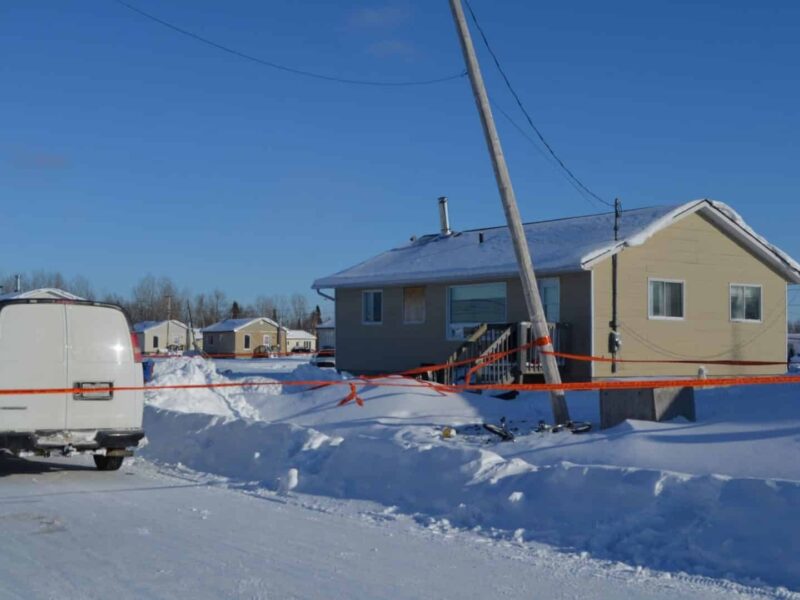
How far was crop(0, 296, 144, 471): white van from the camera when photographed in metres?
11.1

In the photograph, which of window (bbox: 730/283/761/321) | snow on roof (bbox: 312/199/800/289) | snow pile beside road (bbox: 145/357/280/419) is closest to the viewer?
snow pile beside road (bbox: 145/357/280/419)

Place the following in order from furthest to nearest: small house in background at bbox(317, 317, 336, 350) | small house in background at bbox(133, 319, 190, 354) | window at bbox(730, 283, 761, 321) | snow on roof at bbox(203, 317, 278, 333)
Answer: small house in background at bbox(133, 319, 190, 354) → snow on roof at bbox(203, 317, 278, 333) → small house in background at bbox(317, 317, 336, 350) → window at bbox(730, 283, 761, 321)

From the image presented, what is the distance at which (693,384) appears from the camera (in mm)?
11672

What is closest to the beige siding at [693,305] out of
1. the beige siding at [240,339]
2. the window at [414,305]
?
the window at [414,305]

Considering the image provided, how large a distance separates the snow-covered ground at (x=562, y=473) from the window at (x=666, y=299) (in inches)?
321

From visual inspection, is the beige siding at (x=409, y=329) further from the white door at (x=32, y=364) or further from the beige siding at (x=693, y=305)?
the white door at (x=32, y=364)

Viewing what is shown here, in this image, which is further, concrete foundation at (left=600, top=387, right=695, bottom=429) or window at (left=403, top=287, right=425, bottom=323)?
window at (left=403, top=287, right=425, bottom=323)

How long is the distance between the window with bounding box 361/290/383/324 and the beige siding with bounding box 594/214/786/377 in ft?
25.3

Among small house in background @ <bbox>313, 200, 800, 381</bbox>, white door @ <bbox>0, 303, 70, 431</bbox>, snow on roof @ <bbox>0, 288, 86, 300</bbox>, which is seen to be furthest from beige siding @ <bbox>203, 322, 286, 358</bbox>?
white door @ <bbox>0, 303, 70, 431</bbox>

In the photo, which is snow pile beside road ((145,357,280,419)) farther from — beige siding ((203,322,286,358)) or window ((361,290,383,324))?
beige siding ((203,322,286,358))

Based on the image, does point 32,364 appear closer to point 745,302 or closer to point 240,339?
point 745,302

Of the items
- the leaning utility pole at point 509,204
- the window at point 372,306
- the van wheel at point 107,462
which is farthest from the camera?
the window at point 372,306

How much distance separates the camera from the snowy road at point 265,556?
265 inches

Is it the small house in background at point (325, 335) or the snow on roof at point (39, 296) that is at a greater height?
the snow on roof at point (39, 296)
